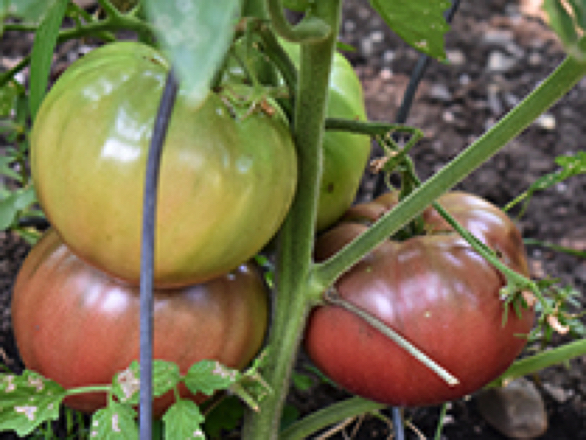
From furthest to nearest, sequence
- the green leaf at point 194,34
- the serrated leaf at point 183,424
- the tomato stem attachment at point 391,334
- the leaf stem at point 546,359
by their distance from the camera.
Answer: the leaf stem at point 546,359
the tomato stem attachment at point 391,334
the serrated leaf at point 183,424
the green leaf at point 194,34

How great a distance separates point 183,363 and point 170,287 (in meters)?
0.09

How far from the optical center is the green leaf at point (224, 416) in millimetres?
771

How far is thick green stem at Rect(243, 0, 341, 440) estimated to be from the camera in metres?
0.56

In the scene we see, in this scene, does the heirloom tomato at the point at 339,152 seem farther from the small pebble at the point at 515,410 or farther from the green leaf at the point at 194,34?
the green leaf at the point at 194,34

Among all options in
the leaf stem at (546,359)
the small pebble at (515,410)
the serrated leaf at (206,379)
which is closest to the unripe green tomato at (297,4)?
the serrated leaf at (206,379)

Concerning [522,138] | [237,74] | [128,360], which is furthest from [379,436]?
[522,138]

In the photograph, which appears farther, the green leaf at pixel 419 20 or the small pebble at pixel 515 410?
the small pebble at pixel 515 410

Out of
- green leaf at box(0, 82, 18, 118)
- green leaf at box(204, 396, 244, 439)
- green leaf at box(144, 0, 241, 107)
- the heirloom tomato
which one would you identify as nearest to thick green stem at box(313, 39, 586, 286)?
the heirloom tomato

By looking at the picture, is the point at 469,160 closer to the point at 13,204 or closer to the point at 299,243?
the point at 299,243

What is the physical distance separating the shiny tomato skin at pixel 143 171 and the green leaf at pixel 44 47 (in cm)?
1

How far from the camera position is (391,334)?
2.07 ft

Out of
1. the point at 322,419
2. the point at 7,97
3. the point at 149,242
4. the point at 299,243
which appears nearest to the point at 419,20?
the point at 299,243

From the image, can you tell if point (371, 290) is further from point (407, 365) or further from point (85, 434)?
point (85, 434)

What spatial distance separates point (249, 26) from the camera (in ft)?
1.61
